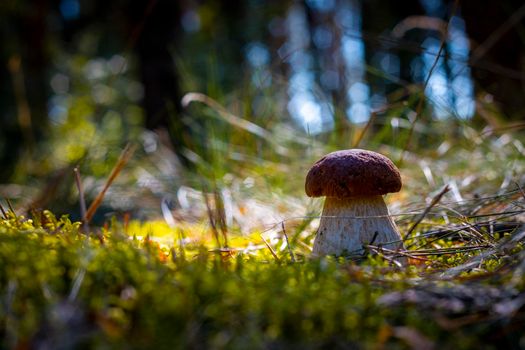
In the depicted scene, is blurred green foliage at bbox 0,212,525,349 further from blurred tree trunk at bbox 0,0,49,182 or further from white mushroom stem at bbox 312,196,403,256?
blurred tree trunk at bbox 0,0,49,182

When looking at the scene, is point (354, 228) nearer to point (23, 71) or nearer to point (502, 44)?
point (502, 44)

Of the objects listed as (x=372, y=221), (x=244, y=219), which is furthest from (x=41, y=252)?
(x=244, y=219)

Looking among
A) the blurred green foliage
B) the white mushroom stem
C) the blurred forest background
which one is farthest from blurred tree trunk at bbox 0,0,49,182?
the blurred green foliage

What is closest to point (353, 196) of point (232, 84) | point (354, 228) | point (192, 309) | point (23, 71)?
point (354, 228)

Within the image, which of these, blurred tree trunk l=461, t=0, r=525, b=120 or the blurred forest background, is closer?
the blurred forest background

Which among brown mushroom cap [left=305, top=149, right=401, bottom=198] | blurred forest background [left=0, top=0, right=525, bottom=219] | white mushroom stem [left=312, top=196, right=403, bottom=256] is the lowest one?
white mushroom stem [left=312, top=196, right=403, bottom=256]

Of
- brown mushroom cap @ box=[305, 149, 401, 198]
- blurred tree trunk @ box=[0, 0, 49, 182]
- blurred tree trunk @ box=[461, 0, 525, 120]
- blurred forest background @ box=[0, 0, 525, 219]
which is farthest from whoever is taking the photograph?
blurred tree trunk @ box=[0, 0, 49, 182]
